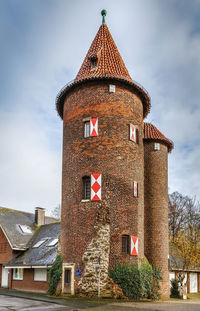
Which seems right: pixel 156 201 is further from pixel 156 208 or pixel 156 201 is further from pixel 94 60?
pixel 94 60

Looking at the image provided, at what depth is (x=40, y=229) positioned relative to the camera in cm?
3316

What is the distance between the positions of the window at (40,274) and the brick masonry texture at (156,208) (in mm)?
7374

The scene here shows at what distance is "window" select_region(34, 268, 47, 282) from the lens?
2552 cm

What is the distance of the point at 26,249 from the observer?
29672 millimetres

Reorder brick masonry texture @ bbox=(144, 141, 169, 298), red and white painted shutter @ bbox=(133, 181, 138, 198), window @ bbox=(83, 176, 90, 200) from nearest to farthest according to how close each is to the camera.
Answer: window @ bbox=(83, 176, 90, 200)
red and white painted shutter @ bbox=(133, 181, 138, 198)
brick masonry texture @ bbox=(144, 141, 169, 298)

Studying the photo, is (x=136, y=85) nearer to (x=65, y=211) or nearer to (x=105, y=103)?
(x=105, y=103)

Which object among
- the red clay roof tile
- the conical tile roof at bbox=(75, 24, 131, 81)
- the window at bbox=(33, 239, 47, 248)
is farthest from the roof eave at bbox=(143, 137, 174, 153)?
the window at bbox=(33, 239, 47, 248)

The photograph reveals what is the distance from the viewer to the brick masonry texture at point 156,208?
2378 centimetres

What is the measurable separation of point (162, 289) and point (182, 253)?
653 centimetres

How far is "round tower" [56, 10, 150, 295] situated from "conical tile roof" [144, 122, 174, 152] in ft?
8.02

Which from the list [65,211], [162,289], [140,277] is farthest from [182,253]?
[65,211]

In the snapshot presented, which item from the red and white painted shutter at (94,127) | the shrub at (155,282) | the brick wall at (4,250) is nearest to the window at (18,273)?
the brick wall at (4,250)

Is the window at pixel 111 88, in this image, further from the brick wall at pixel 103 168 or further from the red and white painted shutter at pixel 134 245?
the red and white painted shutter at pixel 134 245

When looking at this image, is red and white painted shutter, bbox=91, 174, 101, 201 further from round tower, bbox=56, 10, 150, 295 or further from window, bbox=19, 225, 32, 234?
window, bbox=19, 225, 32, 234
